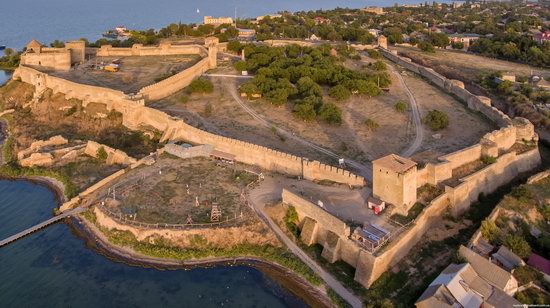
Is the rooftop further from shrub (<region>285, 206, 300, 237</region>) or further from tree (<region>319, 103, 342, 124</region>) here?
tree (<region>319, 103, 342, 124</region>)

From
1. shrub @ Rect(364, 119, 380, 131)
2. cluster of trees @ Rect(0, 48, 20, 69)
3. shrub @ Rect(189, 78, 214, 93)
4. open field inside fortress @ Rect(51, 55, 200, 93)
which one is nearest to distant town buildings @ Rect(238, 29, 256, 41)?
open field inside fortress @ Rect(51, 55, 200, 93)

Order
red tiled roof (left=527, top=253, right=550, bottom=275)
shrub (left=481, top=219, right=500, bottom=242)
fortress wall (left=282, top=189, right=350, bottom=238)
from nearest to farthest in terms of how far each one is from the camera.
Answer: red tiled roof (left=527, top=253, right=550, bottom=275) < fortress wall (left=282, top=189, right=350, bottom=238) < shrub (left=481, top=219, right=500, bottom=242)

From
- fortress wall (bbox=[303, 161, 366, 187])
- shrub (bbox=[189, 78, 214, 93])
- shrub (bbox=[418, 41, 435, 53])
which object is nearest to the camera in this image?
fortress wall (bbox=[303, 161, 366, 187])

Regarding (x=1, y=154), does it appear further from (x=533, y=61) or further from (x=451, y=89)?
(x=533, y=61)

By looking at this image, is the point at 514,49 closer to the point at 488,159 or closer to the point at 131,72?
the point at 488,159

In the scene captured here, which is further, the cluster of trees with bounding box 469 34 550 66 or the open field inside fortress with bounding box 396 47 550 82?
the cluster of trees with bounding box 469 34 550 66

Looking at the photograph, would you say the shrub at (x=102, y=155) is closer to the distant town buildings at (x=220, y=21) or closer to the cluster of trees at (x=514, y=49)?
the cluster of trees at (x=514, y=49)

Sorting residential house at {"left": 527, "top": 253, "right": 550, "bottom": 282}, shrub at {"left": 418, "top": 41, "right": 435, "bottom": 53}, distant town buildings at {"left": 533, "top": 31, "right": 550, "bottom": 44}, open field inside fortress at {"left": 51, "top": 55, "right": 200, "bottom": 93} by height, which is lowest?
residential house at {"left": 527, "top": 253, "right": 550, "bottom": 282}
